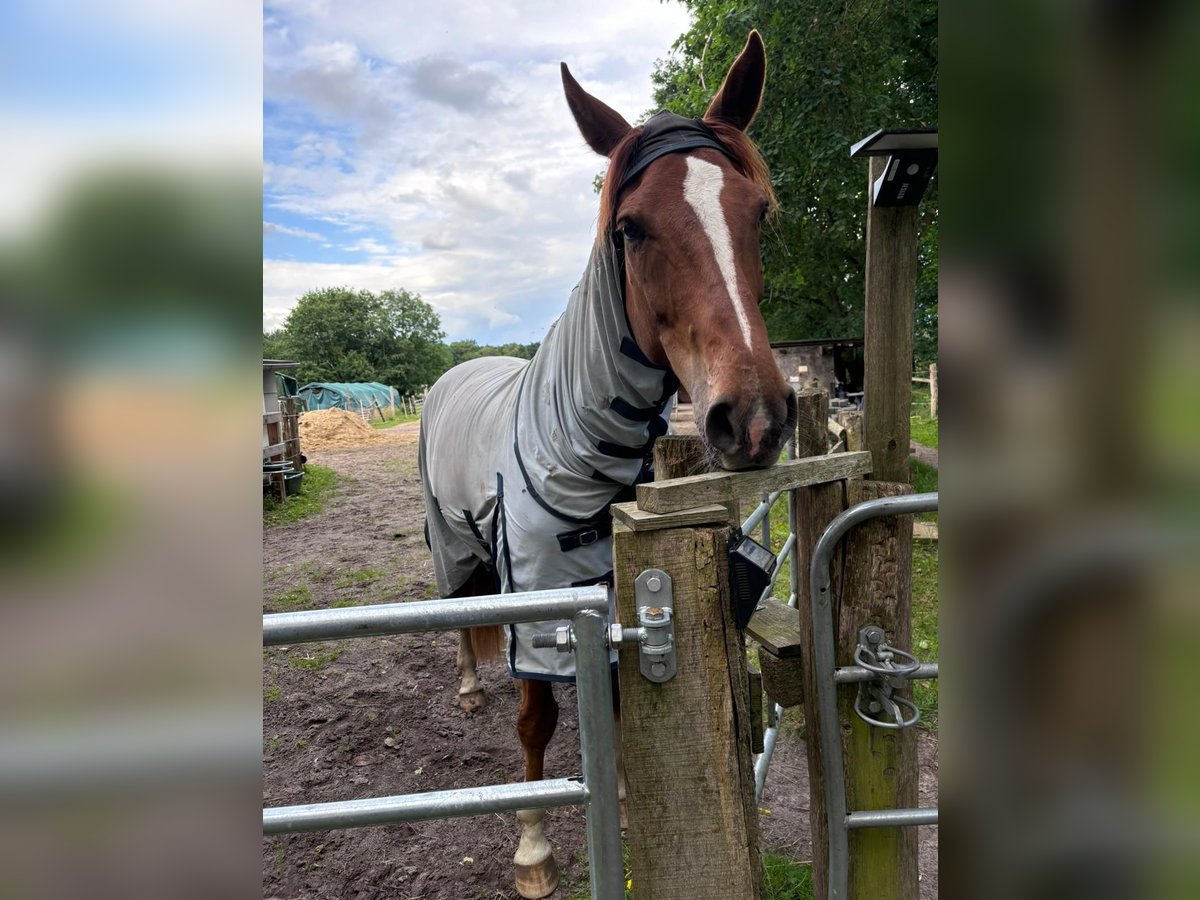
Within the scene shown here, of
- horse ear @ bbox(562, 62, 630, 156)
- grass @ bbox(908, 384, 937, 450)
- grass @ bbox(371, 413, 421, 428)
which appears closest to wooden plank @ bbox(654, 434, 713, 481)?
horse ear @ bbox(562, 62, 630, 156)

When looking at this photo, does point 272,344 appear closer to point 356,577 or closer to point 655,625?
point 356,577

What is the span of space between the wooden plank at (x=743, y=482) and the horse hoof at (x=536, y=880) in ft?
5.92

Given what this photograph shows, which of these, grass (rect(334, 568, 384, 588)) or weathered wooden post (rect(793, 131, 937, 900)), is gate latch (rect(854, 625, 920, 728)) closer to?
weathered wooden post (rect(793, 131, 937, 900))

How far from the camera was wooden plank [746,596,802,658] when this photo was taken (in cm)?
141

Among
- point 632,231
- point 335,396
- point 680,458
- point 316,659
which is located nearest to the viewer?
point 680,458

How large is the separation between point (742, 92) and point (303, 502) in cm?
890

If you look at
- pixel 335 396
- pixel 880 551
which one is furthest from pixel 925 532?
pixel 335 396

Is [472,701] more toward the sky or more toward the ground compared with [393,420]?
more toward the ground

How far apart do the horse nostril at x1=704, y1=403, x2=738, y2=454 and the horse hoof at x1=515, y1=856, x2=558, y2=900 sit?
1764 mm

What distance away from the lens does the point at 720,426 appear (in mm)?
1430
